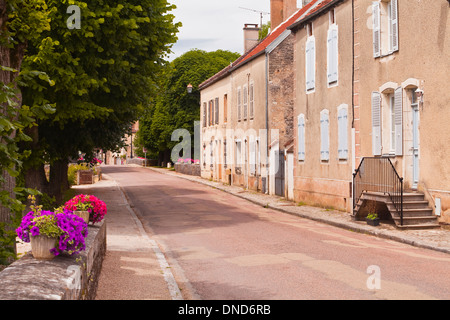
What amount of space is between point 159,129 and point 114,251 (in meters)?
52.4

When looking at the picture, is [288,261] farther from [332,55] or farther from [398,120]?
[332,55]

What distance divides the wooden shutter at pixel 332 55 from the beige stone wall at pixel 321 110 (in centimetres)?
21

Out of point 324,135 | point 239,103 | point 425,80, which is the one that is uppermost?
point 239,103

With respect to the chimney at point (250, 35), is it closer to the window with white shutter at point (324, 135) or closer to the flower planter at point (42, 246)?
the window with white shutter at point (324, 135)

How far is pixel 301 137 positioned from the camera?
938 inches

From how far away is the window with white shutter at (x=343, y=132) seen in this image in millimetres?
19516

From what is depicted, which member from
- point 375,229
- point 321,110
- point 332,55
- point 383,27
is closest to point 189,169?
point 321,110

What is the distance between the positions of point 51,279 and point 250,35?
37.6m

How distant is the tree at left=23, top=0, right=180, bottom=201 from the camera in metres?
13.7

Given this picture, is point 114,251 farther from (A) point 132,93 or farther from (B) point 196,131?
(B) point 196,131

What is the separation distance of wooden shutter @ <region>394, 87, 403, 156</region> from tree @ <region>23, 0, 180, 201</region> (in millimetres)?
6411

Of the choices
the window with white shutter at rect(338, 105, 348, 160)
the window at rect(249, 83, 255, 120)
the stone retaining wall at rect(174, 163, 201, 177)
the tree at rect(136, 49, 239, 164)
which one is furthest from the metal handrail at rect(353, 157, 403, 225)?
the tree at rect(136, 49, 239, 164)

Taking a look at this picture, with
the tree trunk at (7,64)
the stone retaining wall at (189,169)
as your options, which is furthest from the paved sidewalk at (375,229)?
the stone retaining wall at (189,169)

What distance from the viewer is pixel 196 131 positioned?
2256 inches
